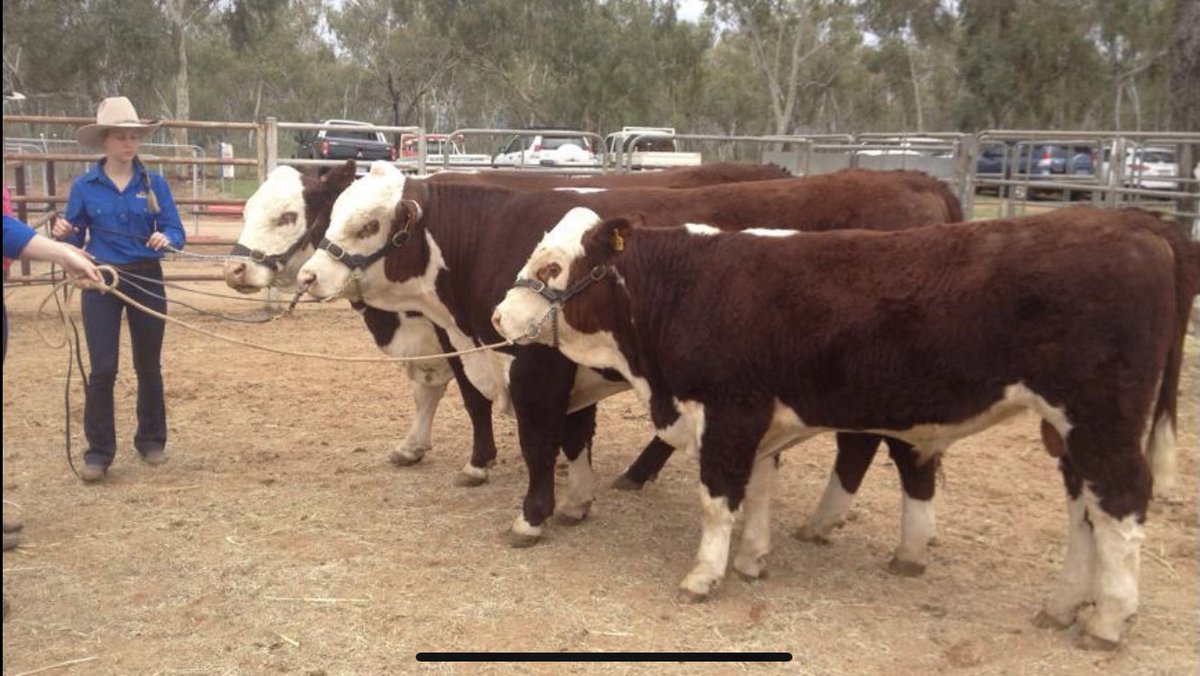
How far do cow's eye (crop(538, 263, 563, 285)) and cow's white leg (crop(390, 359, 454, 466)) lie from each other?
1903 mm

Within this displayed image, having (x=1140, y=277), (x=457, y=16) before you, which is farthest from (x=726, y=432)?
(x=457, y=16)

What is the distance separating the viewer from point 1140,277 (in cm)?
359

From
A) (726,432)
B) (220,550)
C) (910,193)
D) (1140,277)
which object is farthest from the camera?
(910,193)

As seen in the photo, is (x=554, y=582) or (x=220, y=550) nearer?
(x=554, y=582)

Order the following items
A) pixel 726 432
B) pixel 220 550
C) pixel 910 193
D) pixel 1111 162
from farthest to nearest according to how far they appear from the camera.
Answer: pixel 1111 162 < pixel 910 193 < pixel 220 550 < pixel 726 432

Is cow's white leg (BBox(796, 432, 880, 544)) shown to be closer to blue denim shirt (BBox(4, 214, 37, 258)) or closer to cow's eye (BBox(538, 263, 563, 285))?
cow's eye (BBox(538, 263, 563, 285))

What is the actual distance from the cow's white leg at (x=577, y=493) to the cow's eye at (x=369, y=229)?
1.51 m

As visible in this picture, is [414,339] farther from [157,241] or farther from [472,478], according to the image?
[157,241]

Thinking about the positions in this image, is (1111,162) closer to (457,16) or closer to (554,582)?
(554,582)

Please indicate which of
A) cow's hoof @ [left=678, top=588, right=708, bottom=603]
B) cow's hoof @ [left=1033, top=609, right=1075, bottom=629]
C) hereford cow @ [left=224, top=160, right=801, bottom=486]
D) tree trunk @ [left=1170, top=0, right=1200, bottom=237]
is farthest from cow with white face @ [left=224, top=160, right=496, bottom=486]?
tree trunk @ [left=1170, top=0, right=1200, bottom=237]

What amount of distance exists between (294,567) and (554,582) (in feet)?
3.76

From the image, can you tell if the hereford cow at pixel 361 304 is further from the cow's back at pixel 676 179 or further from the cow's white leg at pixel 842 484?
the cow's white leg at pixel 842 484

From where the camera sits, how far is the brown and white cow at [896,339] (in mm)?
3627

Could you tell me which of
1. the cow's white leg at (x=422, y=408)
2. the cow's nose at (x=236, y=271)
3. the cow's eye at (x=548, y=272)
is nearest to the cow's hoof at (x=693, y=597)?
the cow's eye at (x=548, y=272)
